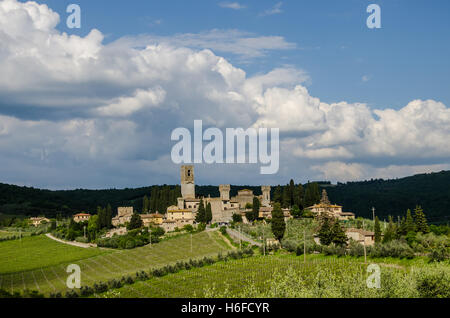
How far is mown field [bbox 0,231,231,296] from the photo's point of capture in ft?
206

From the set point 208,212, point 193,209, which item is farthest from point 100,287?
point 193,209

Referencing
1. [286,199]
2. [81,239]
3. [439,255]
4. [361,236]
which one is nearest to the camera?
[439,255]

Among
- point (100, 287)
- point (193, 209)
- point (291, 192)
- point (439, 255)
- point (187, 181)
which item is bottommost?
point (100, 287)

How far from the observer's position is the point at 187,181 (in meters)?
116

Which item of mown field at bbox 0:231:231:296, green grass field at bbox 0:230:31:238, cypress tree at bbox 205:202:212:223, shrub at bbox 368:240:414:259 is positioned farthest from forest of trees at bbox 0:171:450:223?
shrub at bbox 368:240:414:259

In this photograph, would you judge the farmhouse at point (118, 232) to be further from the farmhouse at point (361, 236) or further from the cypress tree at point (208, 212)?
the farmhouse at point (361, 236)

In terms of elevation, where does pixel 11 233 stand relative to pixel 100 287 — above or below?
above

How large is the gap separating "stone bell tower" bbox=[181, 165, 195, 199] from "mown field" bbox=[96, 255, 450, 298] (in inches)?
2015

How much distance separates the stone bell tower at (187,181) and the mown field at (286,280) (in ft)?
168

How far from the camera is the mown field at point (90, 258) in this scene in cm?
6272

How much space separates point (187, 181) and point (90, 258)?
135ft

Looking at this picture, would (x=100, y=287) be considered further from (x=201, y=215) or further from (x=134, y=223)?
(x=134, y=223)

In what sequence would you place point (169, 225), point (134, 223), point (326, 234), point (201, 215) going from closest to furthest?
point (326, 234) → point (201, 215) → point (169, 225) → point (134, 223)
